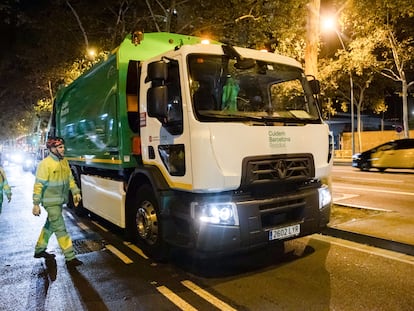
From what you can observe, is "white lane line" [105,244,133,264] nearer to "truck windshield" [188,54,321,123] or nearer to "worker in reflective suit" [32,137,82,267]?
"worker in reflective suit" [32,137,82,267]

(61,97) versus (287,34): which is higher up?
(287,34)

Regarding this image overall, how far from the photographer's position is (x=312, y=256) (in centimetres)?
575

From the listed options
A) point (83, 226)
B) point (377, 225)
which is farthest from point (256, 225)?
point (83, 226)

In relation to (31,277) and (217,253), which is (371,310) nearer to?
(217,253)

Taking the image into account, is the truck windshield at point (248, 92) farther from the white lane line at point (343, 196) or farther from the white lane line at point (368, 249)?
the white lane line at point (343, 196)

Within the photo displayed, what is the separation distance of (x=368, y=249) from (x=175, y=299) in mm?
3124

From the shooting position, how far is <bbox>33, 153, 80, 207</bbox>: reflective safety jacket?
18.7 ft

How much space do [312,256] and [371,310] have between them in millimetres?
1773

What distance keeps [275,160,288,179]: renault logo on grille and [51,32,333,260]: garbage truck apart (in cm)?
1

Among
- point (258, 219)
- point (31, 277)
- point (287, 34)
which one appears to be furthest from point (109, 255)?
point (287, 34)

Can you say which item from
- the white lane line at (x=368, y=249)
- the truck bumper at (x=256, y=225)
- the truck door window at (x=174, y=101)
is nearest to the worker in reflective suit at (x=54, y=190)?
the truck door window at (x=174, y=101)

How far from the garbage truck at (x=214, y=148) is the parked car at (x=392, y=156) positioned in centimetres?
1289

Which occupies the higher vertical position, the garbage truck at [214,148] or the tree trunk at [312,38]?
the tree trunk at [312,38]

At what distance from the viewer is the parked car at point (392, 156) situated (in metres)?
17.2
